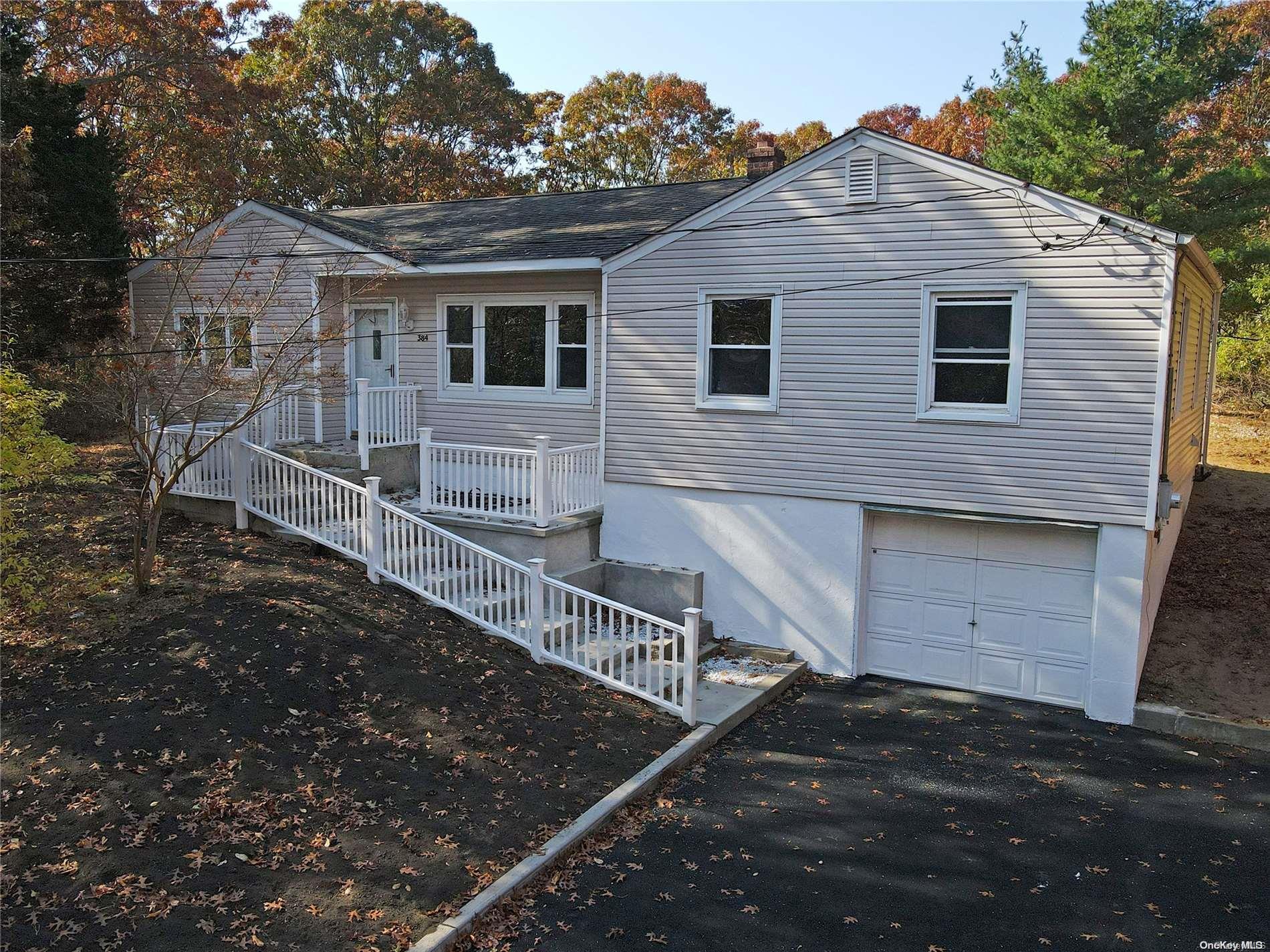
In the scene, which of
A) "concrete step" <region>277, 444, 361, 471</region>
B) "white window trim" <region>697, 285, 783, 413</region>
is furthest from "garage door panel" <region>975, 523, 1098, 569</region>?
"concrete step" <region>277, 444, 361, 471</region>

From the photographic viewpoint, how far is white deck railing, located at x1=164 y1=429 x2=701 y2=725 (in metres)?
10.6

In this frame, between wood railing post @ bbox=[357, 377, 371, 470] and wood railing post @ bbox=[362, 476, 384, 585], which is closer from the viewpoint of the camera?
wood railing post @ bbox=[362, 476, 384, 585]

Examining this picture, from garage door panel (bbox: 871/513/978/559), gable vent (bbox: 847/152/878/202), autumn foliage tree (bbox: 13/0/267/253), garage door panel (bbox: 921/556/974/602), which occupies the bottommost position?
garage door panel (bbox: 921/556/974/602)

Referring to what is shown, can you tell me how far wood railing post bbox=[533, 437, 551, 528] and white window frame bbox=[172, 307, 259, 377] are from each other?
12.1 feet

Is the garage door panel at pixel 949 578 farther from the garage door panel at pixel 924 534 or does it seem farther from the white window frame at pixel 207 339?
the white window frame at pixel 207 339

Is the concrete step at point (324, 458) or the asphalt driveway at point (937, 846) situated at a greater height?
the concrete step at point (324, 458)

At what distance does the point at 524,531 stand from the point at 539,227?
19.0ft

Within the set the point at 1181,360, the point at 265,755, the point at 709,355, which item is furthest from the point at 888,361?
the point at 265,755

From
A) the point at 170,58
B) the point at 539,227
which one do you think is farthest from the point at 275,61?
the point at 539,227

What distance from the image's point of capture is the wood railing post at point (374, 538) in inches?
465

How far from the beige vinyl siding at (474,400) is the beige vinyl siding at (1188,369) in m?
7.69

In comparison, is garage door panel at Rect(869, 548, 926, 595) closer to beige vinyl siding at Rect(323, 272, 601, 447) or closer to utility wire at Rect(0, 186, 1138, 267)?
utility wire at Rect(0, 186, 1138, 267)

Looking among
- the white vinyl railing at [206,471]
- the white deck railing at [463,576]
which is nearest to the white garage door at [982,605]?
the white deck railing at [463,576]

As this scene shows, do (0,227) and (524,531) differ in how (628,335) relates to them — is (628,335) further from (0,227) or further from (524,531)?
(0,227)
